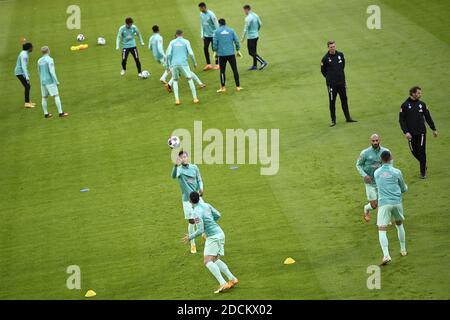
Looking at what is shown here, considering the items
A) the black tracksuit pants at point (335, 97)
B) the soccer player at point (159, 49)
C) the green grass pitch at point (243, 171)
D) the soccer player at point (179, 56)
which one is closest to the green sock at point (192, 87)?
the soccer player at point (179, 56)

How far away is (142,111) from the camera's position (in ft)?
→ 92.8

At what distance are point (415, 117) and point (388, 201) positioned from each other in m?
4.40

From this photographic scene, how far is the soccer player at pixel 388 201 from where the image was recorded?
1683 cm

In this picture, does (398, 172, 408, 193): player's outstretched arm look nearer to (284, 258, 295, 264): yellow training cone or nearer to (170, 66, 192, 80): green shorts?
(284, 258, 295, 264): yellow training cone

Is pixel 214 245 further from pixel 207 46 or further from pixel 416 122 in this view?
pixel 207 46

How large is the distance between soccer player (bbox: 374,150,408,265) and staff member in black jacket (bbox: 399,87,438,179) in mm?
3905

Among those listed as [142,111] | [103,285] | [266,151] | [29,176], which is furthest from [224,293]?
[142,111]

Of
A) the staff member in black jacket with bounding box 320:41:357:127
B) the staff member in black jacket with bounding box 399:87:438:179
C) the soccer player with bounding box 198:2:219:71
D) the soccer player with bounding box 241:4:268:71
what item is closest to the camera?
the staff member in black jacket with bounding box 399:87:438:179

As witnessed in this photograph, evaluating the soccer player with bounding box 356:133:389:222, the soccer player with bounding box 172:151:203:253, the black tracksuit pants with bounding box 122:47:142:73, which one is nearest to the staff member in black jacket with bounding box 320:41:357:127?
the soccer player with bounding box 356:133:389:222

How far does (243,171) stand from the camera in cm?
2288

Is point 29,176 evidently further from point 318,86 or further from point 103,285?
point 318,86

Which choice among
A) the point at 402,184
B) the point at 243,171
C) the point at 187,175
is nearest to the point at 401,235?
the point at 402,184

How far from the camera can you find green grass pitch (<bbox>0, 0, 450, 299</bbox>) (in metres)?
17.5

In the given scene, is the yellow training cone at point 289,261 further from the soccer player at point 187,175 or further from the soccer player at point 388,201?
the soccer player at point 187,175
